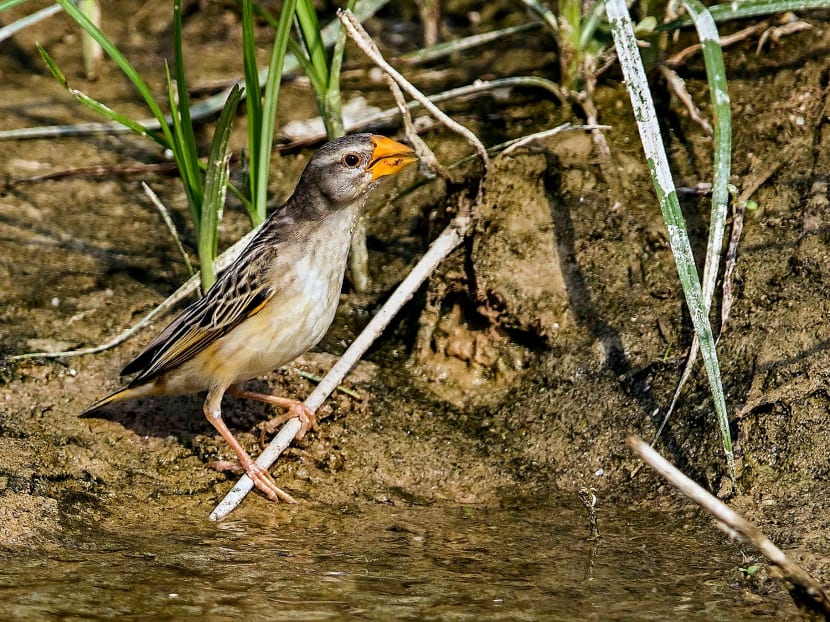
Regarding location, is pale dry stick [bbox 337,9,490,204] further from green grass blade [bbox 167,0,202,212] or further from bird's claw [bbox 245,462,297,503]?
bird's claw [bbox 245,462,297,503]

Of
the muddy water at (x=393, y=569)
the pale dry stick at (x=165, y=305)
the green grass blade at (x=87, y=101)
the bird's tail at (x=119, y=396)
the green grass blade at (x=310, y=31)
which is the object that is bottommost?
the muddy water at (x=393, y=569)

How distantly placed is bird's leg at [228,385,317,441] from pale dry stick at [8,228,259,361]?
53cm

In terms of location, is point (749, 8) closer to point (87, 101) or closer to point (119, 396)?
point (87, 101)

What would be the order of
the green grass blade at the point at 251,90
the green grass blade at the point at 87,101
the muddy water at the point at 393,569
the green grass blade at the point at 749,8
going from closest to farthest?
the muddy water at the point at 393,569 → the green grass blade at the point at 87,101 → the green grass blade at the point at 251,90 → the green grass blade at the point at 749,8

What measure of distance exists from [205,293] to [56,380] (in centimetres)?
83

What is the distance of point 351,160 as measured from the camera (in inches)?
187

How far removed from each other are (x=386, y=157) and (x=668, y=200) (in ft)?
3.90

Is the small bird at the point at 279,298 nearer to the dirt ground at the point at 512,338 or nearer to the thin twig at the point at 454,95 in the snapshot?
the dirt ground at the point at 512,338

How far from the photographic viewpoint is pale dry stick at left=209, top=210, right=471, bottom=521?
4.58 metres

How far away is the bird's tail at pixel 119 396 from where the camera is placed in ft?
16.4

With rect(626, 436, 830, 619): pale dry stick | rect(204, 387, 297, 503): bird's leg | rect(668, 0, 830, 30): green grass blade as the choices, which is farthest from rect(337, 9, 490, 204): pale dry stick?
rect(626, 436, 830, 619): pale dry stick

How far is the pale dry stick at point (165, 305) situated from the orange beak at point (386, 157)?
820 mm

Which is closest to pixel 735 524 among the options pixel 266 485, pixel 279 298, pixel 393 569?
pixel 393 569

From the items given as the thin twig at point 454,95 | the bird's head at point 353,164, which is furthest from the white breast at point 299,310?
the thin twig at point 454,95
